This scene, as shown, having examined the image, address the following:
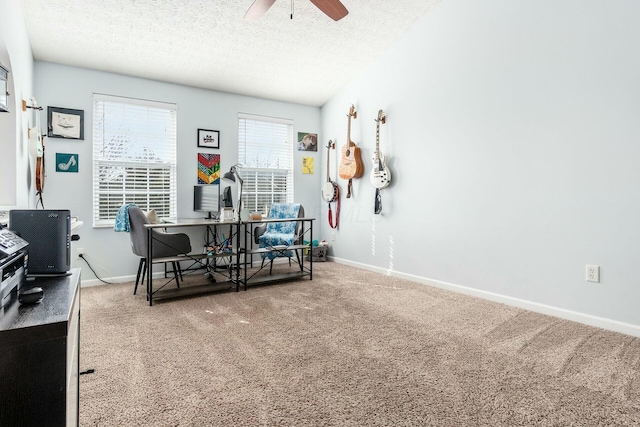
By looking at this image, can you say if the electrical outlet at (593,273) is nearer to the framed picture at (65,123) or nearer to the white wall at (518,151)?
the white wall at (518,151)

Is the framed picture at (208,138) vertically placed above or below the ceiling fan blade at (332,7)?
below

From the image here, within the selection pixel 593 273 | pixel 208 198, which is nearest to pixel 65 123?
pixel 208 198

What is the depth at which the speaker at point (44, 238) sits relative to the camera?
131 centimetres

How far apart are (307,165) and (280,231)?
4.51 ft

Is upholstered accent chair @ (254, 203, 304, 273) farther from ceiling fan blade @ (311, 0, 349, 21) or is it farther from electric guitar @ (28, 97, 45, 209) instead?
ceiling fan blade @ (311, 0, 349, 21)

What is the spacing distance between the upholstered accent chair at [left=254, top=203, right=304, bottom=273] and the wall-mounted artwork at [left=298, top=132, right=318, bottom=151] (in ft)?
3.82

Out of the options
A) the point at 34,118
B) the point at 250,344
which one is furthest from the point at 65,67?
the point at 250,344

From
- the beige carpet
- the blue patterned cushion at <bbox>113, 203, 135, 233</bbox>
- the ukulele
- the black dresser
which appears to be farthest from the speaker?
the ukulele

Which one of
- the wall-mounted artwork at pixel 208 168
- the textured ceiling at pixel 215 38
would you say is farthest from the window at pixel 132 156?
the textured ceiling at pixel 215 38

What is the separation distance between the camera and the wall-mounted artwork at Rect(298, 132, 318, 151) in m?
5.39

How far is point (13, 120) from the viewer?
251cm

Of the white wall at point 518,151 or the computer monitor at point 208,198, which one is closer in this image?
the white wall at point 518,151

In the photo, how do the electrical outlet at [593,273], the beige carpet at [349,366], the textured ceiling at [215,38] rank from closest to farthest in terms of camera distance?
the beige carpet at [349,366] → the electrical outlet at [593,273] → the textured ceiling at [215,38]

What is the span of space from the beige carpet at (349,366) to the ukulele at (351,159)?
7.02ft
